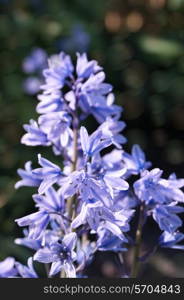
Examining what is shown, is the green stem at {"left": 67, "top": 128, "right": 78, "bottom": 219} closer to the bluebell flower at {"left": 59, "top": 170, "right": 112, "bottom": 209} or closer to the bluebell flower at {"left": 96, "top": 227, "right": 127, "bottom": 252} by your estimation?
the bluebell flower at {"left": 96, "top": 227, "right": 127, "bottom": 252}

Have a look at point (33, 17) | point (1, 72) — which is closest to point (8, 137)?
point (1, 72)

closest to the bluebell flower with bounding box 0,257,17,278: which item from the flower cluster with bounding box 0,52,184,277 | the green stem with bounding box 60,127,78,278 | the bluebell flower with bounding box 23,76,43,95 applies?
the flower cluster with bounding box 0,52,184,277

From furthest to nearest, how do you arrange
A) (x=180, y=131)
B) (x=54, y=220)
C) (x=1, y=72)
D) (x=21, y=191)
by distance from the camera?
(x=180, y=131) → (x=1, y=72) → (x=21, y=191) → (x=54, y=220)

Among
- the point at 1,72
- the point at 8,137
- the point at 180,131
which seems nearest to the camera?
the point at 8,137

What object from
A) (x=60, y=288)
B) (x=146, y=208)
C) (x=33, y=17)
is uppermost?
(x=33, y=17)

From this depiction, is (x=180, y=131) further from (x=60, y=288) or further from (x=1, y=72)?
(x=60, y=288)

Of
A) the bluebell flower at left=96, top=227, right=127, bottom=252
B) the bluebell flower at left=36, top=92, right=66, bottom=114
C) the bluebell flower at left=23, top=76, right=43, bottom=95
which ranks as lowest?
the bluebell flower at left=96, top=227, right=127, bottom=252

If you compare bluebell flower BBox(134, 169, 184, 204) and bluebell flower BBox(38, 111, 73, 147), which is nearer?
bluebell flower BBox(134, 169, 184, 204)

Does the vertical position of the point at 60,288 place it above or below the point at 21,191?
below
